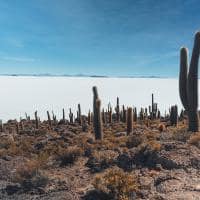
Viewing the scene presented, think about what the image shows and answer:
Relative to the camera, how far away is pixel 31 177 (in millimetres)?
11711

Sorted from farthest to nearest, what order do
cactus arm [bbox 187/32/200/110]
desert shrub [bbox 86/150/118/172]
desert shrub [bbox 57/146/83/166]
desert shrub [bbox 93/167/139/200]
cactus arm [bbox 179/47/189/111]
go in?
cactus arm [bbox 179/47/189/111] → cactus arm [bbox 187/32/200/110] → desert shrub [bbox 57/146/83/166] → desert shrub [bbox 86/150/118/172] → desert shrub [bbox 93/167/139/200]

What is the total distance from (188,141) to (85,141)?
6.45 meters

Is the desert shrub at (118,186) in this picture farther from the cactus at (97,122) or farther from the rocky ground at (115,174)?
the cactus at (97,122)

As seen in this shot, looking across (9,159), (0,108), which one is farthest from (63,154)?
(0,108)

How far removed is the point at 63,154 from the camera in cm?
1472

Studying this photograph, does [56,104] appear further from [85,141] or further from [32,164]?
[32,164]

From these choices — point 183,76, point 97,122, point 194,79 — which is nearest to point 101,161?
point 194,79

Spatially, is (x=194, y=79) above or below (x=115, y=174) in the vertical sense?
above

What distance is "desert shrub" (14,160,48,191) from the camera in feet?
36.1

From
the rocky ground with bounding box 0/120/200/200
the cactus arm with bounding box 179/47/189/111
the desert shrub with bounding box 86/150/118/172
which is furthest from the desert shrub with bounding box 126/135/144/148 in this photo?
the cactus arm with bounding box 179/47/189/111

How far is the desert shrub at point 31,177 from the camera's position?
11.0m

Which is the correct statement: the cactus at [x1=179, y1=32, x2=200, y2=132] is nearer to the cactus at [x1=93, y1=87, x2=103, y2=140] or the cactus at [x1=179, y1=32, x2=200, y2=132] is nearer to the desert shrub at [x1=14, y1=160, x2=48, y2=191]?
the cactus at [x1=93, y1=87, x2=103, y2=140]

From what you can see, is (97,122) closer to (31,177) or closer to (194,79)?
(194,79)

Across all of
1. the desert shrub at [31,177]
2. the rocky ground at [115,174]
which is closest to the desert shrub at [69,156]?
the rocky ground at [115,174]
